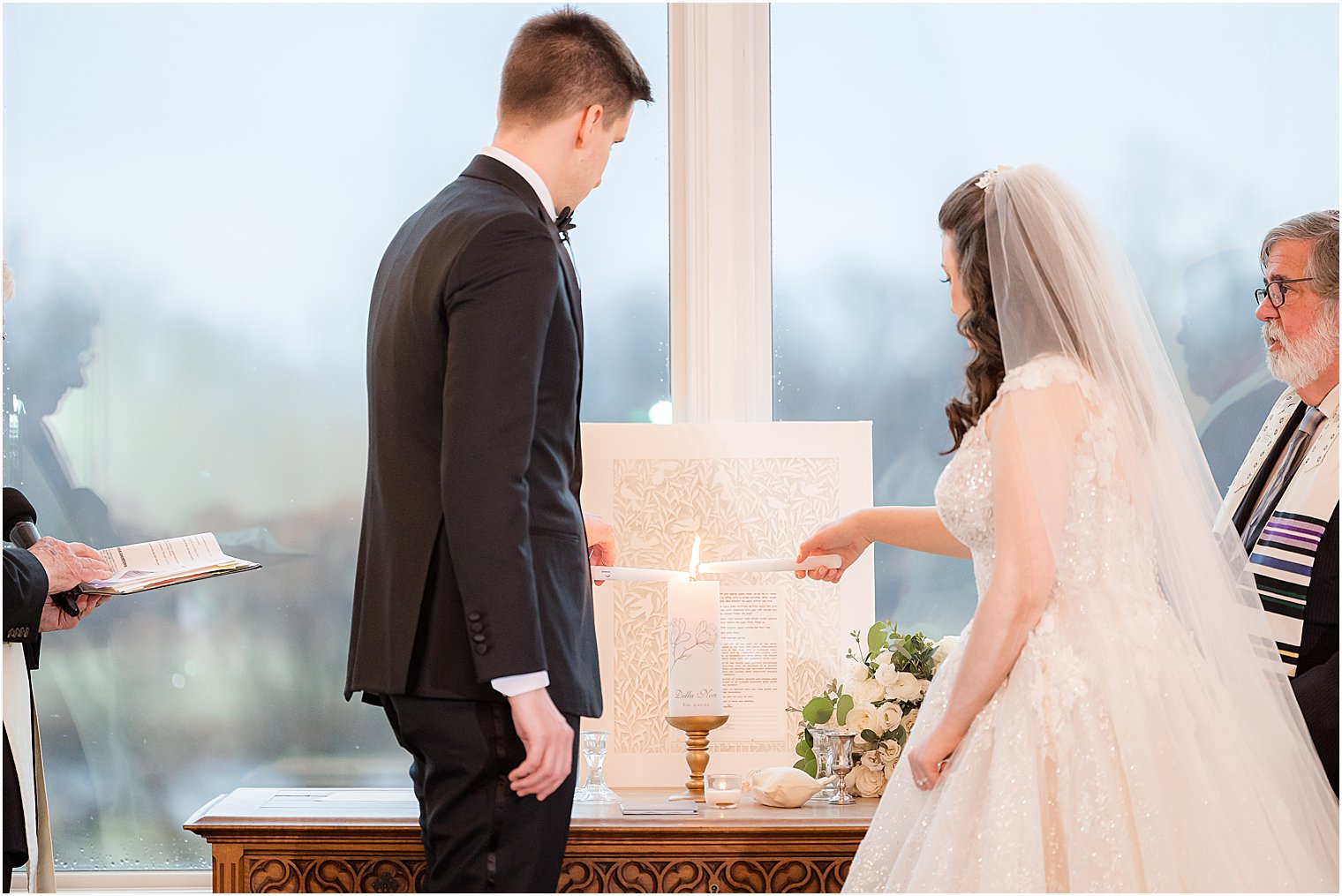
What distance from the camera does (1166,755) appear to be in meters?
1.75

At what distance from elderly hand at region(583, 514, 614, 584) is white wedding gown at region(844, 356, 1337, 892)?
76cm

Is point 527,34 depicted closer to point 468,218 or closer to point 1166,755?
point 468,218

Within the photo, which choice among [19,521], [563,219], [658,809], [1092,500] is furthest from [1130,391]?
[19,521]

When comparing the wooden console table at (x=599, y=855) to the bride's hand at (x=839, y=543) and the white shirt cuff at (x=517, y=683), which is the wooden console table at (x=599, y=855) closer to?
the bride's hand at (x=839, y=543)

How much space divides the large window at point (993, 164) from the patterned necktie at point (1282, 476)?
61cm

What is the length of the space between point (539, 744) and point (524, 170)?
2.84 feet

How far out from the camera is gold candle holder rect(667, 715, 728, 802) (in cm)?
245

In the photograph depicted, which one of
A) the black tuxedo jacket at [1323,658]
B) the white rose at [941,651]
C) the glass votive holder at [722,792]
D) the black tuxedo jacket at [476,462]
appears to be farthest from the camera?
the white rose at [941,651]

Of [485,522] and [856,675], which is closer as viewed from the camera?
[485,522]

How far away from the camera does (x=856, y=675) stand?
8.24ft

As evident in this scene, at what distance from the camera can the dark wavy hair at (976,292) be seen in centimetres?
199

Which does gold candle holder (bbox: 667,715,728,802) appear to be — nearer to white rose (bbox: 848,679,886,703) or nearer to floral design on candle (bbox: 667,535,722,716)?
floral design on candle (bbox: 667,535,722,716)

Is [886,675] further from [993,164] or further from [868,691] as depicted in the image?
[993,164]

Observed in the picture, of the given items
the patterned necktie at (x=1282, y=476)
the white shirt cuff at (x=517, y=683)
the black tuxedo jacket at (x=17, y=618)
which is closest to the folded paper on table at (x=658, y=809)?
the white shirt cuff at (x=517, y=683)
